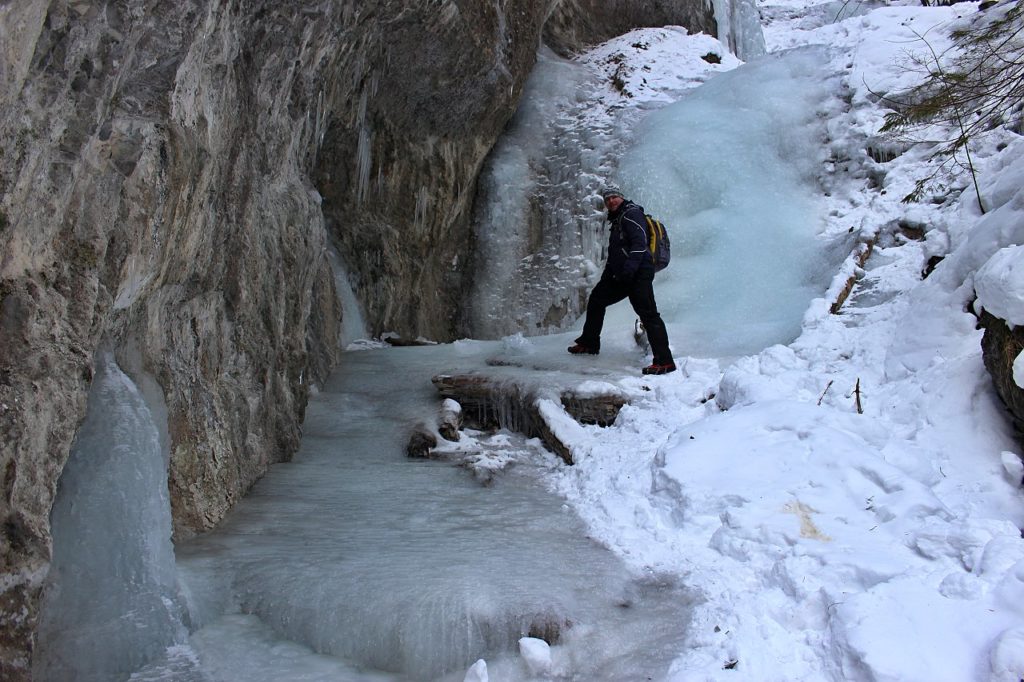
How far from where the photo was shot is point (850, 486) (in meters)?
3.48

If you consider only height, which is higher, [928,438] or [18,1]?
[18,1]

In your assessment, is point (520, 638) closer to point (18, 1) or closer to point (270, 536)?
point (270, 536)

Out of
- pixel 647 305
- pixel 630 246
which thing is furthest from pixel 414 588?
pixel 630 246

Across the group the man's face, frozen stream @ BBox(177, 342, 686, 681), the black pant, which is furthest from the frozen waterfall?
the man's face

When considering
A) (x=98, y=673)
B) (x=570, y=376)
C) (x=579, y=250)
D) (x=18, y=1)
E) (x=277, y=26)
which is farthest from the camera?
(x=579, y=250)

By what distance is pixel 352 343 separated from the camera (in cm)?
892

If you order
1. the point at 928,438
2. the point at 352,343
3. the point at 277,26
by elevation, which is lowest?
the point at 352,343

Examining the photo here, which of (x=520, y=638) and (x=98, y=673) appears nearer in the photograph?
(x=98, y=673)

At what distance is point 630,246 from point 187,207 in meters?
3.55

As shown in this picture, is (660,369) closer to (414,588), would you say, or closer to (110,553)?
(414,588)

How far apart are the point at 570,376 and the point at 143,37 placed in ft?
13.2

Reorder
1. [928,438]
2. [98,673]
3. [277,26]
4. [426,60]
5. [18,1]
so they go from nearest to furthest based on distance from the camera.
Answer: [18,1], [98,673], [928,438], [277,26], [426,60]

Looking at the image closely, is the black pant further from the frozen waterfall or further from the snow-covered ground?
the frozen waterfall

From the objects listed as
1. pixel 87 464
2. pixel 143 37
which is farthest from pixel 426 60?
pixel 87 464
